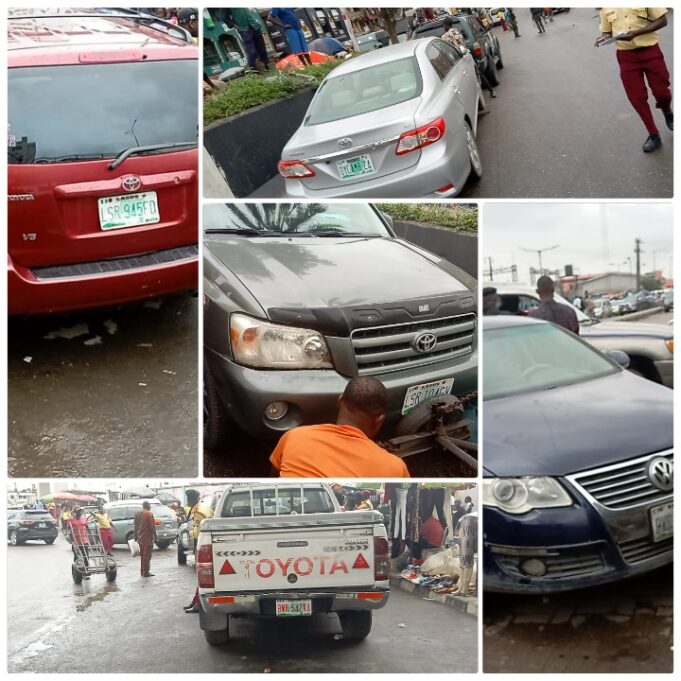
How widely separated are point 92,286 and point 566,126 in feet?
9.04

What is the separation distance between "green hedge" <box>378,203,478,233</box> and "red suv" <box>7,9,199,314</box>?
1.14 m

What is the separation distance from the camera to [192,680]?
11.0 feet

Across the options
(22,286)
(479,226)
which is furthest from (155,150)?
(479,226)

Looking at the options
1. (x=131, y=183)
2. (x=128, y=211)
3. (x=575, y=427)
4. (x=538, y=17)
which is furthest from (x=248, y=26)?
(x=575, y=427)

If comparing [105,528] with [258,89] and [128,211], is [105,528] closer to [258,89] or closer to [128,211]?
[128,211]

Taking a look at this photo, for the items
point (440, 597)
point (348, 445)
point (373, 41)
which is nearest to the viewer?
point (348, 445)

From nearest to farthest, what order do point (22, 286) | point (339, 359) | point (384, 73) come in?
point (339, 359), point (22, 286), point (384, 73)

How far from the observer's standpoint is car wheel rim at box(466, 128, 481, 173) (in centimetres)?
383

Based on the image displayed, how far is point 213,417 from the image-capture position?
10.7 feet

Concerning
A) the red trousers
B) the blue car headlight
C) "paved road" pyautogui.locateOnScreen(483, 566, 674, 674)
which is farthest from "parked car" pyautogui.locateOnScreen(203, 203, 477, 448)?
the red trousers

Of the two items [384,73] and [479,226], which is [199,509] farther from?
[384,73]

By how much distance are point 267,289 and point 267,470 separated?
2.70ft

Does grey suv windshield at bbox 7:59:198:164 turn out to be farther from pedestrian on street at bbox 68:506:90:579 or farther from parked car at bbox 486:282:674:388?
parked car at bbox 486:282:674:388

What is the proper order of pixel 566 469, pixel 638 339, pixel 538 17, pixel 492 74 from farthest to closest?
pixel 492 74
pixel 538 17
pixel 638 339
pixel 566 469
